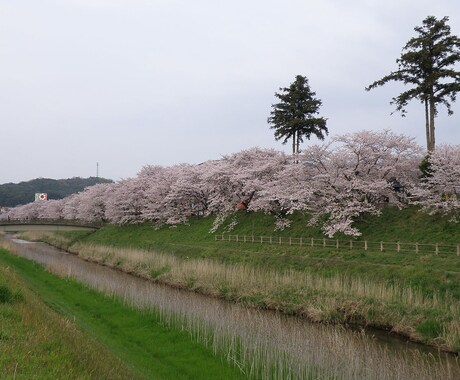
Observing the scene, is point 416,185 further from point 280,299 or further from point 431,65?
point 280,299

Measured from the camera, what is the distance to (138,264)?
36.8 m

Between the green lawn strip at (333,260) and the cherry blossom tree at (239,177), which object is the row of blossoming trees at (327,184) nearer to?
the cherry blossom tree at (239,177)

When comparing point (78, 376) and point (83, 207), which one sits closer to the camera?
point (78, 376)

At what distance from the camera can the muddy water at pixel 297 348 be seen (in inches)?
461

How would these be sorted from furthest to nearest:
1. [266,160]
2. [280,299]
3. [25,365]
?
[266,160] < [280,299] < [25,365]

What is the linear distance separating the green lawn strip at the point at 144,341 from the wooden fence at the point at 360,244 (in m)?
16.9

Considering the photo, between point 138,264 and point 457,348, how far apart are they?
27.3m

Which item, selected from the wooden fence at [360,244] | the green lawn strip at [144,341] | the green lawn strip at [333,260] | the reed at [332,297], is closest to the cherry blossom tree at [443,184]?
the wooden fence at [360,244]

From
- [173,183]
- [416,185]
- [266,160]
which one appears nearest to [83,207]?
[173,183]

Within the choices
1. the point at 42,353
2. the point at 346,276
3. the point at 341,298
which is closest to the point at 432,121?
the point at 346,276

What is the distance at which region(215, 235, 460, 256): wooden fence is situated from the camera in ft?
85.4

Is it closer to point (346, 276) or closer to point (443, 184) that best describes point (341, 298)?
point (346, 276)

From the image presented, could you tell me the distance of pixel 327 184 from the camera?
36.3 metres

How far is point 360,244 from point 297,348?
66.1ft
